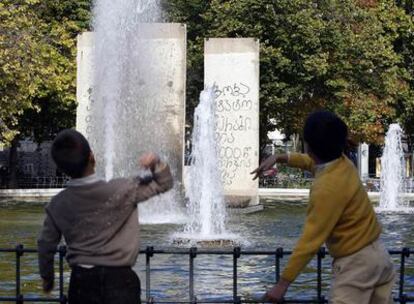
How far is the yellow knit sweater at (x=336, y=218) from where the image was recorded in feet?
16.7

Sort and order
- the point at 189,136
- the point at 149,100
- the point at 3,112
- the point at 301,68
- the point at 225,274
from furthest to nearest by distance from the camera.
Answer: the point at 189,136, the point at 301,68, the point at 3,112, the point at 149,100, the point at 225,274

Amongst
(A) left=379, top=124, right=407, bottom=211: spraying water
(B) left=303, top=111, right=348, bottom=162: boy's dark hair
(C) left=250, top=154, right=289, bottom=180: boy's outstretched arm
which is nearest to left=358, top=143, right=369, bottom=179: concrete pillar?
(A) left=379, top=124, right=407, bottom=211: spraying water

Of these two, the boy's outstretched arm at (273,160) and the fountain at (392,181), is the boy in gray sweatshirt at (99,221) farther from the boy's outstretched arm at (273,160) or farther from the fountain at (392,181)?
the fountain at (392,181)

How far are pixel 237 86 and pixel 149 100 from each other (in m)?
2.43

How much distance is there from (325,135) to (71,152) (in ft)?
4.33

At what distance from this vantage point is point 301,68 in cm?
3822

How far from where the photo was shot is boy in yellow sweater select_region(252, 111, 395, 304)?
5.09 metres

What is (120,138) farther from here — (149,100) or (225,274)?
(225,274)

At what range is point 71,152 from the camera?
206 inches

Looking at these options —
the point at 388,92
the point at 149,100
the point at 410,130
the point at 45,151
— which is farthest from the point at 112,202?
the point at 45,151

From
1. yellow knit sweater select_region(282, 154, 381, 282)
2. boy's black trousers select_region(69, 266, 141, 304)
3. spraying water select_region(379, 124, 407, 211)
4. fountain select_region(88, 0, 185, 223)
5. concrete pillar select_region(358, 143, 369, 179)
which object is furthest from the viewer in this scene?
concrete pillar select_region(358, 143, 369, 179)

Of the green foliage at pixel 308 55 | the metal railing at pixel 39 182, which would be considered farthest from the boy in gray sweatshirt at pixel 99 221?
the metal railing at pixel 39 182

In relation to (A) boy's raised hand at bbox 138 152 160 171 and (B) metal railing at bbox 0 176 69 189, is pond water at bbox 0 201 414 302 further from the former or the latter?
(B) metal railing at bbox 0 176 69 189

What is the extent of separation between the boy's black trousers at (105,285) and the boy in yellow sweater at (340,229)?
720 mm
